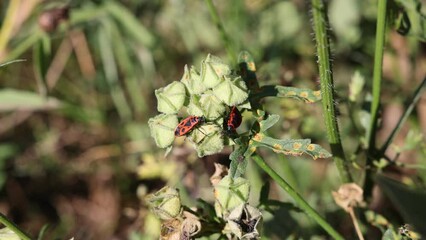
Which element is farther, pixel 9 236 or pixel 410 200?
pixel 410 200

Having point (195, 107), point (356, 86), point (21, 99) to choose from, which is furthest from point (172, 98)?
point (21, 99)

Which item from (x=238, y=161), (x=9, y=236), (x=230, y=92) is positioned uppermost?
(x=230, y=92)

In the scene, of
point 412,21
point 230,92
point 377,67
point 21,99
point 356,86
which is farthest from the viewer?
point 21,99

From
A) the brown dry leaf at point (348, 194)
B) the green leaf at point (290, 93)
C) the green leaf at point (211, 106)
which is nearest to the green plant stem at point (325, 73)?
the green leaf at point (290, 93)

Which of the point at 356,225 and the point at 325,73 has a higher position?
the point at 325,73

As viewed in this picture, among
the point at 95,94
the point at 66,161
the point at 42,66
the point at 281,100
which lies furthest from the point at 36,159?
the point at 281,100

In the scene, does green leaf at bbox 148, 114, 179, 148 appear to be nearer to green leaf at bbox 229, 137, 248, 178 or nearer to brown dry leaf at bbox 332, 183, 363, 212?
green leaf at bbox 229, 137, 248, 178

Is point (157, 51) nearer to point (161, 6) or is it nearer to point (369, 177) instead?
point (161, 6)

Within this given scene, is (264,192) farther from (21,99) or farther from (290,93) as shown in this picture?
(21,99)
